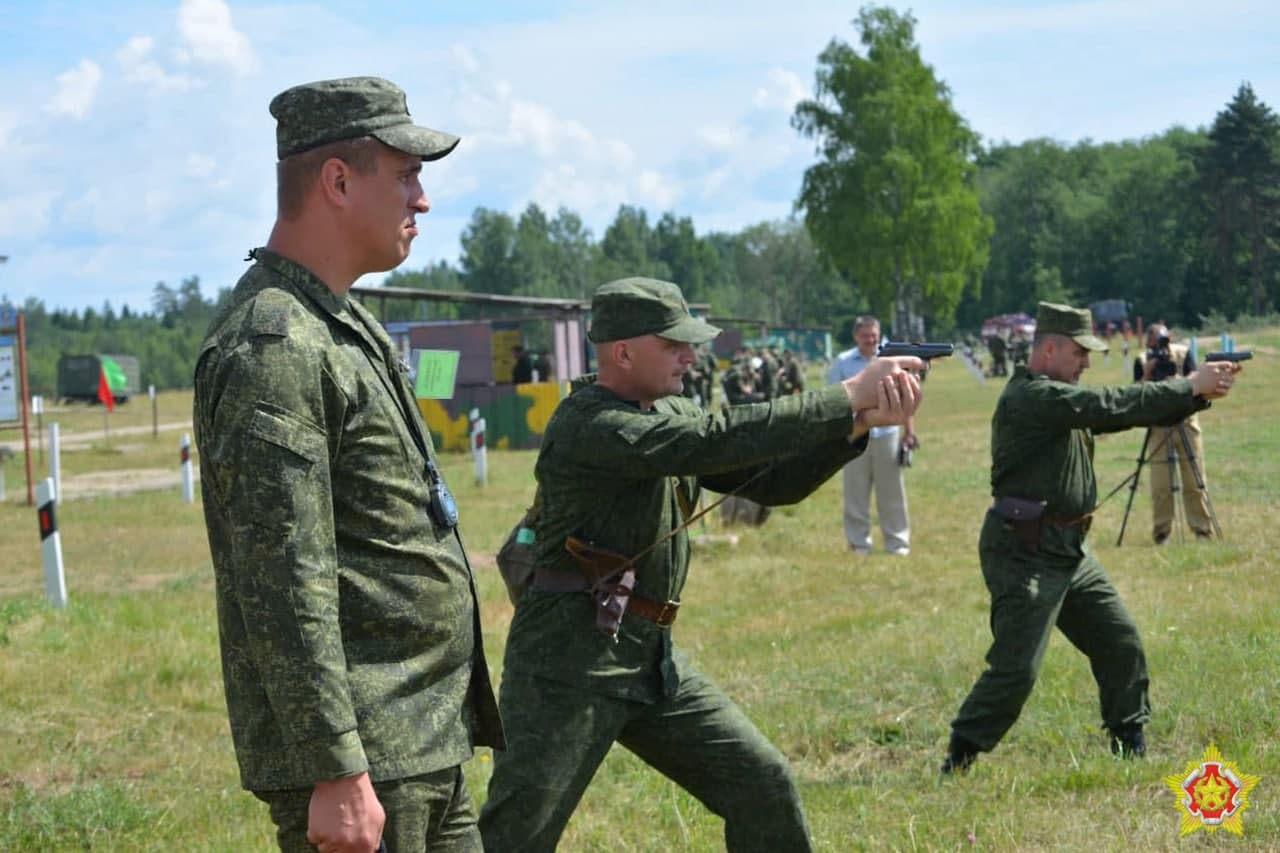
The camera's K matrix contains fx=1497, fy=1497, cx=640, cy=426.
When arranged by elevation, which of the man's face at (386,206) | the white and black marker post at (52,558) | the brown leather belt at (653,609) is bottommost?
the white and black marker post at (52,558)

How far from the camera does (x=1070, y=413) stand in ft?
20.4

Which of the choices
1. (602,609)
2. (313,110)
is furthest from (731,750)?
(313,110)

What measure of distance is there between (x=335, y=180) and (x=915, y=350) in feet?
5.35

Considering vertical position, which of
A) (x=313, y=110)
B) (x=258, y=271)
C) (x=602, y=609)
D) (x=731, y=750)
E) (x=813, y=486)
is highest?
(x=313, y=110)

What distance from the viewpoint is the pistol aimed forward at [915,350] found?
3.87 metres

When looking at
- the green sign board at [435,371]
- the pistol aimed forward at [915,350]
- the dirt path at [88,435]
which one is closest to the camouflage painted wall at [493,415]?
the dirt path at [88,435]

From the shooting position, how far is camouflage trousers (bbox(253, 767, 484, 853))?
9.43 ft

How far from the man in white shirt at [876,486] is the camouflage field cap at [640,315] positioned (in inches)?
369

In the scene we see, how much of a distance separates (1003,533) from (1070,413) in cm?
63

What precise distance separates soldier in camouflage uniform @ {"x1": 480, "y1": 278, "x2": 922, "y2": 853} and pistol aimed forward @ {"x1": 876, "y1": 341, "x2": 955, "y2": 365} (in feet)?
0.96

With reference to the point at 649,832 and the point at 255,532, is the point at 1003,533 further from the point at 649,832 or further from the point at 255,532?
the point at 255,532

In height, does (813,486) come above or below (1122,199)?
below

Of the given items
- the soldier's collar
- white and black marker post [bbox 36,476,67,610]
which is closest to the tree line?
the soldier's collar

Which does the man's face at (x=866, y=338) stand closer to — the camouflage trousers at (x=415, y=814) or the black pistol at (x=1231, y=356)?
the black pistol at (x=1231, y=356)
